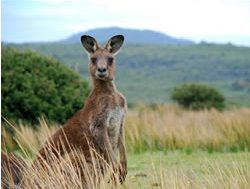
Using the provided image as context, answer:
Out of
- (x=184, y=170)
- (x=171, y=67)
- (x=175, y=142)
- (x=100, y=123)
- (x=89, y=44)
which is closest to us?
(x=100, y=123)

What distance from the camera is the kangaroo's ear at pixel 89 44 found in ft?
23.1

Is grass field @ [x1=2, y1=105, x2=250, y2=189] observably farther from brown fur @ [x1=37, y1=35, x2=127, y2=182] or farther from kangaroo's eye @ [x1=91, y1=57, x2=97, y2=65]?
kangaroo's eye @ [x1=91, y1=57, x2=97, y2=65]

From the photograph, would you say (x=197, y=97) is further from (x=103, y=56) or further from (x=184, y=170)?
(x=103, y=56)

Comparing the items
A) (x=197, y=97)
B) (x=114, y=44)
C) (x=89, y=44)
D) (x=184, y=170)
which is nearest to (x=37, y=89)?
(x=184, y=170)

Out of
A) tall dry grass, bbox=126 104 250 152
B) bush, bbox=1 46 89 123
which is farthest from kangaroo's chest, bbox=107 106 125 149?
bush, bbox=1 46 89 123

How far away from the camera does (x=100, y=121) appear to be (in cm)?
690

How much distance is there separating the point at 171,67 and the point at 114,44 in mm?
59372

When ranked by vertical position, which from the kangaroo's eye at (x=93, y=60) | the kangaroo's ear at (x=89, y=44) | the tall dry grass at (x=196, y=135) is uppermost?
the kangaroo's ear at (x=89, y=44)

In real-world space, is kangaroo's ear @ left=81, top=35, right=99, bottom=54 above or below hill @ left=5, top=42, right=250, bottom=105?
above

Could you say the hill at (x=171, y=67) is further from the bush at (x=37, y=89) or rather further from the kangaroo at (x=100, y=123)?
the kangaroo at (x=100, y=123)

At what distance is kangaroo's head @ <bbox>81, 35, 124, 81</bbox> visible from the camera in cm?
694

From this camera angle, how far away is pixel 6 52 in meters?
16.1

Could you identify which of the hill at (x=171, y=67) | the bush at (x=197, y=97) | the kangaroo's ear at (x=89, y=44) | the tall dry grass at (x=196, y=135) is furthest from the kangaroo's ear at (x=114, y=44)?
the hill at (x=171, y=67)

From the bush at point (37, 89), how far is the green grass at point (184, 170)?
133 inches
